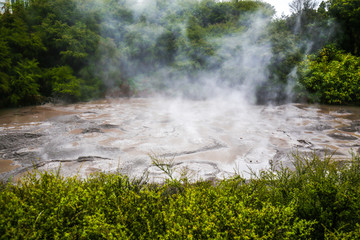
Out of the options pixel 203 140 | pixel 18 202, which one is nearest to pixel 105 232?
pixel 18 202

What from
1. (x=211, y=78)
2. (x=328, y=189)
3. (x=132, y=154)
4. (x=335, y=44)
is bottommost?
(x=132, y=154)

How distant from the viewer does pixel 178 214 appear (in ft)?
5.65

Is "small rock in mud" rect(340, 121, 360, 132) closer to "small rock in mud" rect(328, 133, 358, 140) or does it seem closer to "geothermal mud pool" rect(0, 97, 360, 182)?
"geothermal mud pool" rect(0, 97, 360, 182)

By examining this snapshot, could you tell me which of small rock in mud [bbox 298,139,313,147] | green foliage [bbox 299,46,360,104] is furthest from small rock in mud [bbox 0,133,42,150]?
green foliage [bbox 299,46,360,104]

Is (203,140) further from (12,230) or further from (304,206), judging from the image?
(12,230)

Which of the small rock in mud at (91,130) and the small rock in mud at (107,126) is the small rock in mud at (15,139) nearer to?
the small rock in mud at (91,130)

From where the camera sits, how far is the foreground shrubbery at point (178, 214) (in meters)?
1.55

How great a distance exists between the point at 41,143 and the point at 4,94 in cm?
349

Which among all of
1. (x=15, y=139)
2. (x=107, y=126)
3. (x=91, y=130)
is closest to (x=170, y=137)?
(x=107, y=126)

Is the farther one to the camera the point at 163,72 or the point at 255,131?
the point at 163,72

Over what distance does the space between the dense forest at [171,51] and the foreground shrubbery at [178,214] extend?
19.6ft

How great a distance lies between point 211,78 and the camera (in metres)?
9.55

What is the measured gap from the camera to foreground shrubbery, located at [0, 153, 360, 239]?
1.55 m

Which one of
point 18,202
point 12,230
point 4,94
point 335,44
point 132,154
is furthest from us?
point 335,44
